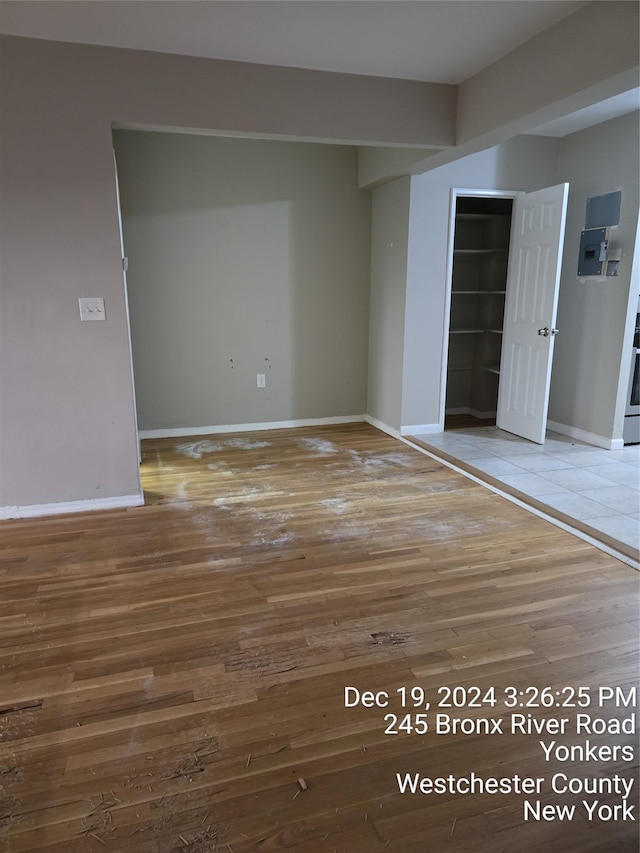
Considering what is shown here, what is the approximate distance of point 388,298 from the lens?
5.14 m

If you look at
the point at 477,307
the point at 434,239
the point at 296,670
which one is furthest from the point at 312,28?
the point at 477,307

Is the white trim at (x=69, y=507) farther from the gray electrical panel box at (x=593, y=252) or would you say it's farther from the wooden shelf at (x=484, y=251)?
the gray electrical panel box at (x=593, y=252)

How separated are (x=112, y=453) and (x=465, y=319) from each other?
3927mm

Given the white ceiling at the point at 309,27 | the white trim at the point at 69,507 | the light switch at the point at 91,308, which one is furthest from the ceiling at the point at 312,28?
the white trim at the point at 69,507

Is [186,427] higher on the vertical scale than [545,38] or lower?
lower

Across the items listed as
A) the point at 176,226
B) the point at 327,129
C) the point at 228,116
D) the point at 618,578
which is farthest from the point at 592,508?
the point at 176,226

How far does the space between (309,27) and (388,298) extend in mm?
2631

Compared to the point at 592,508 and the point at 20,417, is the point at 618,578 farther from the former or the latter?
the point at 20,417

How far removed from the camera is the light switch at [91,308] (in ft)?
10.6

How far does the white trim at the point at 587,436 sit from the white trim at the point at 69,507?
144 inches

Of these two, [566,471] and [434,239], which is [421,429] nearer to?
[566,471]

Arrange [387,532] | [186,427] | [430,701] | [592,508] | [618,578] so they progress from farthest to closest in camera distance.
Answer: [186,427], [592,508], [387,532], [618,578], [430,701]

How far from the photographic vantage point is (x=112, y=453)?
347cm

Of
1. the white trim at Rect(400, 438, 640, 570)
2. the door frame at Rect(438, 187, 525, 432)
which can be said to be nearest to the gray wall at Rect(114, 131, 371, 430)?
the door frame at Rect(438, 187, 525, 432)
